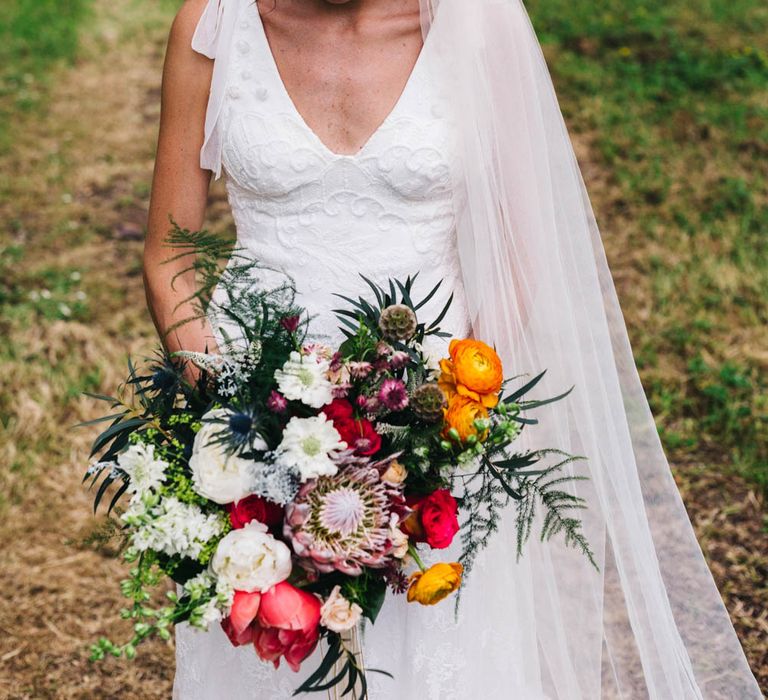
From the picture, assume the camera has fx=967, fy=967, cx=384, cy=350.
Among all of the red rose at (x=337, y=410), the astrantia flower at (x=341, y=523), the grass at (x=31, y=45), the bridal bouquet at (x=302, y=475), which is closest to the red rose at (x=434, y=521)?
the bridal bouquet at (x=302, y=475)

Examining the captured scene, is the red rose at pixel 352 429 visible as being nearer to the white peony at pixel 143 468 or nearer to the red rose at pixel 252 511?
the red rose at pixel 252 511

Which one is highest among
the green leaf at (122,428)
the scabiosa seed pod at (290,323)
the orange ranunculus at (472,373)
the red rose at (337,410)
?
the scabiosa seed pod at (290,323)

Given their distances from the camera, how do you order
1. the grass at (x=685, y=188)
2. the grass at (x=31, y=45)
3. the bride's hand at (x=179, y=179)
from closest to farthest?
the bride's hand at (x=179, y=179)
the grass at (x=685, y=188)
the grass at (x=31, y=45)

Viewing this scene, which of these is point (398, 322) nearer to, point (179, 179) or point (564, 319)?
point (564, 319)

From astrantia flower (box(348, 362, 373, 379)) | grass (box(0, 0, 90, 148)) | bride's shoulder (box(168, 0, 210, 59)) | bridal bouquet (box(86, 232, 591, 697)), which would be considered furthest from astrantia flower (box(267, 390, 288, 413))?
grass (box(0, 0, 90, 148))

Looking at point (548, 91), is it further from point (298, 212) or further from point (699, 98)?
point (699, 98)

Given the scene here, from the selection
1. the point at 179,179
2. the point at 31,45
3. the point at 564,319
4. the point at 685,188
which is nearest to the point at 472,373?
the point at 564,319

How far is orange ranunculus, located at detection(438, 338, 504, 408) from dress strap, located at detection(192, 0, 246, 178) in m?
0.95

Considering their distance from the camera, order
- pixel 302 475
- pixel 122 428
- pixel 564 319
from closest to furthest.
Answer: pixel 302 475 → pixel 122 428 → pixel 564 319

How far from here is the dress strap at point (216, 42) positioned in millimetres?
2301

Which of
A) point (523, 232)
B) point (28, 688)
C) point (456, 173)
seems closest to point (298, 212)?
point (456, 173)

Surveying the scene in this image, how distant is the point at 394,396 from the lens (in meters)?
1.65

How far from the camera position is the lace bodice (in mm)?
2285

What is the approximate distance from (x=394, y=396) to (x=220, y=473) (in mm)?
319
